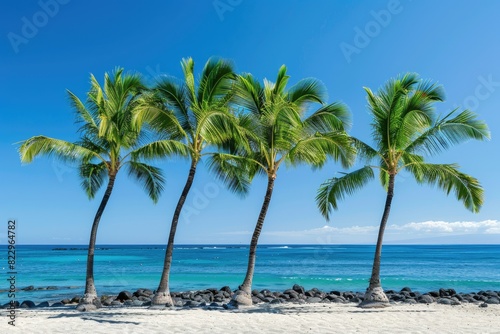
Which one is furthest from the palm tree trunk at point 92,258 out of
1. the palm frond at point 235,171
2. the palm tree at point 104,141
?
the palm frond at point 235,171

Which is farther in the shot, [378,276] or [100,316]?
[378,276]

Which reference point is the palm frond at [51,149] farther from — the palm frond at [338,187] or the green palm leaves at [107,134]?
the palm frond at [338,187]

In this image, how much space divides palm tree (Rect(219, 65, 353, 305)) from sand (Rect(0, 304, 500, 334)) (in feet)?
7.48

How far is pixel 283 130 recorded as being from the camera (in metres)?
15.0

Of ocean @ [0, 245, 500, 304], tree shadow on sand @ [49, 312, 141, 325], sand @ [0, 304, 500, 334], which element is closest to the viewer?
sand @ [0, 304, 500, 334]

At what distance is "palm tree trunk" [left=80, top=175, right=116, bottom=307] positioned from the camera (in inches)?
586

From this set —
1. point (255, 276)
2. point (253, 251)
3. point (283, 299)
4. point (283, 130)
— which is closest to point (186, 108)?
point (283, 130)

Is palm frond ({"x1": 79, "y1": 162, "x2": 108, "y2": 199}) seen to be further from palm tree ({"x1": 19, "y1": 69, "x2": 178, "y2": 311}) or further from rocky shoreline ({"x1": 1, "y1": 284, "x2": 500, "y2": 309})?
rocky shoreline ({"x1": 1, "y1": 284, "x2": 500, "y2": 309})

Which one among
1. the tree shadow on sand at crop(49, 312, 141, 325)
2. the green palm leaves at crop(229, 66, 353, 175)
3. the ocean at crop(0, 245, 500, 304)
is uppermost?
the green palm leaves at crop(229, 66, 353, 175)

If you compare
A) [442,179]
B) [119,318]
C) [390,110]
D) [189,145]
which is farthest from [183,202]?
[442,179]

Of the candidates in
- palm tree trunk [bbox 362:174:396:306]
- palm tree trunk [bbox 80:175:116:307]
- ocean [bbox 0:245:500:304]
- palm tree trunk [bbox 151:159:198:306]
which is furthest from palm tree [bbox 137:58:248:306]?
ocean [bbox 0:245:500:304]

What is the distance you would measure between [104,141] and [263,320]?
7.52 meters

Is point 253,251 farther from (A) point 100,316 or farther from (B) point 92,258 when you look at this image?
(B) point 92,258

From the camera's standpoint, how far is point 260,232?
15438 millimetres
